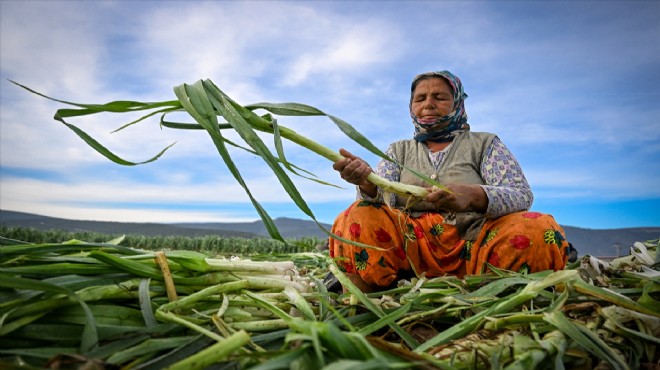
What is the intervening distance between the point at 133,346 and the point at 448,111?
93.3 inches

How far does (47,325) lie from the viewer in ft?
4.03

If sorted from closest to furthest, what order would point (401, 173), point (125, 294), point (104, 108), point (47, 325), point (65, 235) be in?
point (47, 325) → point (125, 294) → point (104, 108) → point (401, 173) → point (65, 235)

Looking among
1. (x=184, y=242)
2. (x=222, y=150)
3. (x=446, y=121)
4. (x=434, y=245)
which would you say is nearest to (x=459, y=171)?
(x=446, y=121)

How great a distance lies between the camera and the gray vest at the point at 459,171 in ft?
8.97

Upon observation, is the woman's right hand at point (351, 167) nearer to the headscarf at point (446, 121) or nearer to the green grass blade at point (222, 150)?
the green grass blade at point (222, 150)

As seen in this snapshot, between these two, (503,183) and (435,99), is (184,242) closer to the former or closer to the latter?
(435,99)

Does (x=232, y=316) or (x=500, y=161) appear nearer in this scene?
(x=232, y=316)

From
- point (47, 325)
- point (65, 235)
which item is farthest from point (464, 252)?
point (65, 235)

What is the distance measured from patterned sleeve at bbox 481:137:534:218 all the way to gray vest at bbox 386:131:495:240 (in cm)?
6

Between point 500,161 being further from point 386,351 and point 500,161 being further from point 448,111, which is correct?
point 386,351

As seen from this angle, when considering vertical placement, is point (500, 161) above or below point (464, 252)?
above

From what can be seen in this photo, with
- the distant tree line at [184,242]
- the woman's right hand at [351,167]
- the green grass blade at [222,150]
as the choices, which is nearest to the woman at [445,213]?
the woman's right hand at [351,167]

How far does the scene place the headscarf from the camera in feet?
9.80

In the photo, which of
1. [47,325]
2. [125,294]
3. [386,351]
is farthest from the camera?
[125,294]
